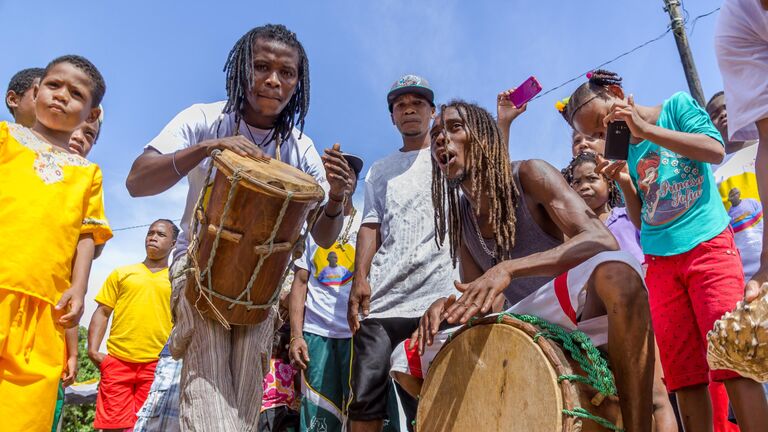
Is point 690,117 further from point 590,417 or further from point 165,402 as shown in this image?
point 165,402

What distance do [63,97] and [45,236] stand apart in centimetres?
71

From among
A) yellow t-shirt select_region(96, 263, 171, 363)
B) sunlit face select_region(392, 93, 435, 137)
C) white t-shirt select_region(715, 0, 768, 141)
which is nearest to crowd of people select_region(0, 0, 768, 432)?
white t-shirt select_region(715, 0, 768, 141)

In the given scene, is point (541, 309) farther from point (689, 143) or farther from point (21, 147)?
point (21, 147)

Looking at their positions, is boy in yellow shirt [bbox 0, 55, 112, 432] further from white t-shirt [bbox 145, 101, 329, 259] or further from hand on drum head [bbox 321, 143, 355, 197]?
hand on drum head [bbox 321, 143, 355, 197]

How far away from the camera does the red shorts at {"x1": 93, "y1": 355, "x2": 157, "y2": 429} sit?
5.64 metres

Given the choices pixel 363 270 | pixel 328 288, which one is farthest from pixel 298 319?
pixel 363 270

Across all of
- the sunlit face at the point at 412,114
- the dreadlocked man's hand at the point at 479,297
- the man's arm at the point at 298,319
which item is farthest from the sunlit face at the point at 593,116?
the man's arm at the point at 298,319

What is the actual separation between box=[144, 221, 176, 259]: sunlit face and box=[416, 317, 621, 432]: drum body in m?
5.18

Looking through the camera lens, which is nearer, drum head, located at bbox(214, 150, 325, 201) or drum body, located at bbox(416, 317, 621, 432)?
drum body, located at bbox(416, 317, 621, 432)

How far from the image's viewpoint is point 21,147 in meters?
2.99

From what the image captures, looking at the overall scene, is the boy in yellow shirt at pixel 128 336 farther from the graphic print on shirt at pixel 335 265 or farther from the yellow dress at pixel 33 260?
the yellow dress at pixel 33 260

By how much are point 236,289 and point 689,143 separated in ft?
6.92

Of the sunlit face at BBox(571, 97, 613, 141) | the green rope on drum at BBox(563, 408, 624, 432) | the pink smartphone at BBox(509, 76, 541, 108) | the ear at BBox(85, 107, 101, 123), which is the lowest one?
the green rope on drum at BBox(563, 408, 624, 432)

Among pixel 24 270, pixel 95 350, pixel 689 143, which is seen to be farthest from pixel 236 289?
pixel 95 350
